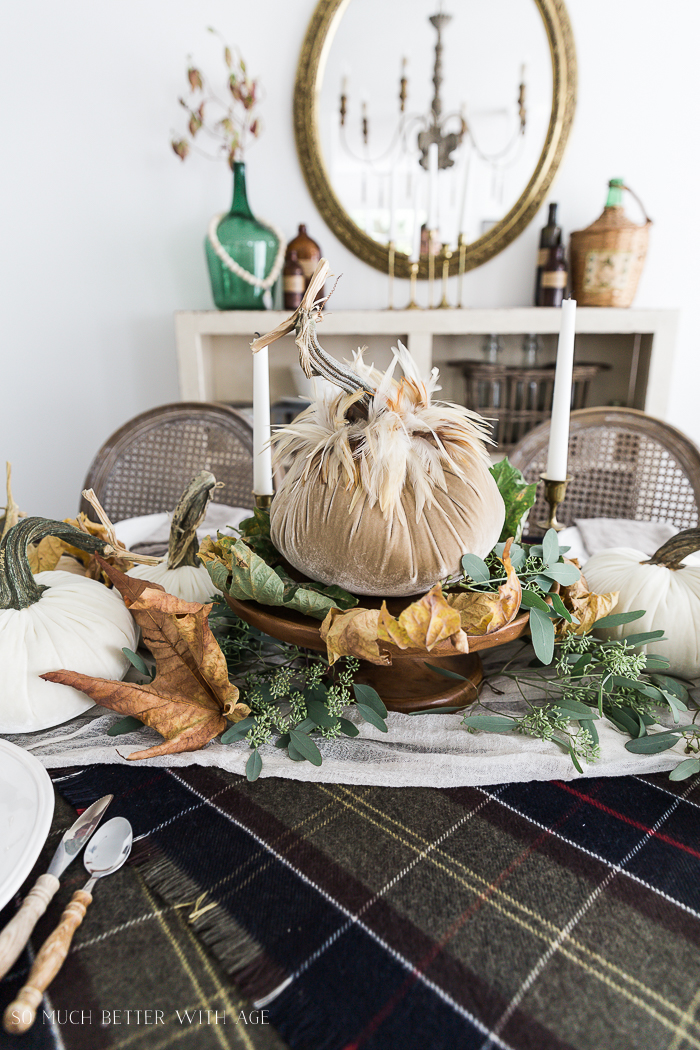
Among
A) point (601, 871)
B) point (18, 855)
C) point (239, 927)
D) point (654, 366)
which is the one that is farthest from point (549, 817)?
point (654, 366)

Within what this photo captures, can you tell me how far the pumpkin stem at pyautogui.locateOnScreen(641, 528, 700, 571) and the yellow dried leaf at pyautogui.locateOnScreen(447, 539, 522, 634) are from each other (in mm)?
214

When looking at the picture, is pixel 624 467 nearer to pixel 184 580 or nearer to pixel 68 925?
pixel 184 580

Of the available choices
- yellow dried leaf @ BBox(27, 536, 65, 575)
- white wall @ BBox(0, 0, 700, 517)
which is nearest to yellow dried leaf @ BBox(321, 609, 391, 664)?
yellow dried leaf @ BBox(27, 536, 65, 575)

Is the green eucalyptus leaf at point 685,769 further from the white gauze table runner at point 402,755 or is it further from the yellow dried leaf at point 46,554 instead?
the yellow dried leaf at point 46,554

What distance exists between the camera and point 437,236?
6.12ft

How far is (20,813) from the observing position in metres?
0.35

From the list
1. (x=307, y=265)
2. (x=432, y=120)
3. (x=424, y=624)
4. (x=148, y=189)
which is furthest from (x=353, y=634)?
(x=148, y=189)

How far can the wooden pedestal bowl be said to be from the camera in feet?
1.37

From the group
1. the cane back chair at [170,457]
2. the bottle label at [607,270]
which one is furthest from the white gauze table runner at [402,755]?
the bottle label at [607,270]

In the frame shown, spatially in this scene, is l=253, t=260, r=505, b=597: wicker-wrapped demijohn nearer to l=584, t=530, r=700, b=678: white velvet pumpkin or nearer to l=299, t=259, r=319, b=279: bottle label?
l=584, t=530, r=700, b=678: white velvet pumpkin

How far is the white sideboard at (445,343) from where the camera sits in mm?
1630

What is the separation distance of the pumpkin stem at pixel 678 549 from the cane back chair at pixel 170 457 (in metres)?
0.76

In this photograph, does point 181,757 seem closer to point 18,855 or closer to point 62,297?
point 18,855

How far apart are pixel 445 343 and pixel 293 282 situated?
542 mm
